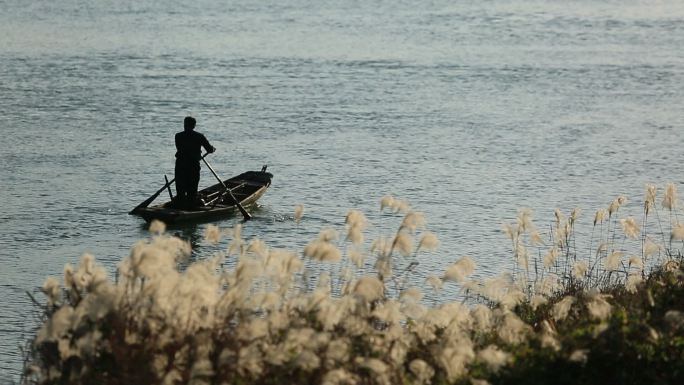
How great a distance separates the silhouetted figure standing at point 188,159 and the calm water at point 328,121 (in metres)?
1.20

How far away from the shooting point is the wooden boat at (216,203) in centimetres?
2398

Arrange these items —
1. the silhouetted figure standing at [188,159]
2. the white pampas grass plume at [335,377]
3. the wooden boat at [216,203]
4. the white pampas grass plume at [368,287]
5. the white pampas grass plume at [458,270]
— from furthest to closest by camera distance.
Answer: the wooden boat at [216,203], the silhouetted figure standing at [188,159], the white pampas grass plume at [458,270], the white pampas grass plume at [368,287], the white pampas grass plume at [335,377]

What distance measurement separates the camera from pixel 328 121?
36.6 meters

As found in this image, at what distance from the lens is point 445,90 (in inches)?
1721

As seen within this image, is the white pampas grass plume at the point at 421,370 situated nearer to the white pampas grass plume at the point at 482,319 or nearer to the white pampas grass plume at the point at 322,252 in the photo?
the white pampas grass plume at the point at 322,252

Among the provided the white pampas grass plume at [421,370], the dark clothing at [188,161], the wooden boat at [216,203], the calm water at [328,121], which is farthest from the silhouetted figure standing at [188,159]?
the white pampas grass plume at [421,370]

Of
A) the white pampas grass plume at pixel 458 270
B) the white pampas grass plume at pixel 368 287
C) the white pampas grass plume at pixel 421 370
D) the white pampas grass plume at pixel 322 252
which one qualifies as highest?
the white pampas grass plume at pixel 322 252

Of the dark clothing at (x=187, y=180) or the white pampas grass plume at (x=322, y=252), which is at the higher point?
the white pampas grass plume at (x=322, y=252)

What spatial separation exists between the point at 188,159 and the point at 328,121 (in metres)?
13.2

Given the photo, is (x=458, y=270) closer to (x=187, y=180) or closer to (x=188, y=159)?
(x=188, y=159)

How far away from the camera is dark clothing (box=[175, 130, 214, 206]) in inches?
927

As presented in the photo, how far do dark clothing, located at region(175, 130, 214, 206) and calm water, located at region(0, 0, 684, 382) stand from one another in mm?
1238

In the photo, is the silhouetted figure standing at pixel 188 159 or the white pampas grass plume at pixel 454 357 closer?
the white pampas grass plume at pixel 454 357

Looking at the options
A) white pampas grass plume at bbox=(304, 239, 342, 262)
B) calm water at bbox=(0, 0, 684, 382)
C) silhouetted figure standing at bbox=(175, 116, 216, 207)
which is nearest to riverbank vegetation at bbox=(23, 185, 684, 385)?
white pampas grass plume at bbox=(304, 239, 342, 262)
